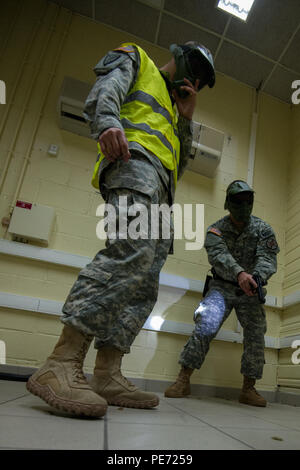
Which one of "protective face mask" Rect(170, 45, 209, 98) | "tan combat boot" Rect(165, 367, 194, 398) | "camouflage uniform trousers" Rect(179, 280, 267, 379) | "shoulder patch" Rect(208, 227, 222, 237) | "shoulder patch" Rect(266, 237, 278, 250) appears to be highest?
"protective face mask" Rect(170, 45, 209, 98)

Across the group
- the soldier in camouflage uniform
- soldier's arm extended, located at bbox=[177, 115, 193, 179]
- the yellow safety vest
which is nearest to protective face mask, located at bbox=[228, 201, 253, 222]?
the soldier in camouflage uniform

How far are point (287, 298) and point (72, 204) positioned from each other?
6.63 feet

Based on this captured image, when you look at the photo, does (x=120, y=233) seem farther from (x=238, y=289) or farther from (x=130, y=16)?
(x=130, y=16)

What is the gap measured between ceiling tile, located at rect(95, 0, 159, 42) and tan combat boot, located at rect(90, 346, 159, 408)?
3155mm

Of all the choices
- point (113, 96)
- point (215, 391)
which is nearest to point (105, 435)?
point (113, 96)

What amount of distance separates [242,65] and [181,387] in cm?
322

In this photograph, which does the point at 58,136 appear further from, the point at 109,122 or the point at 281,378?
the point at 281,378

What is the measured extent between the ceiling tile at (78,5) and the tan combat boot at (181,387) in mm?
3338

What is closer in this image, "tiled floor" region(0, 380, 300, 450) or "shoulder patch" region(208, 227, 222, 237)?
"tiled floor" region(0, 380, 300, 450)

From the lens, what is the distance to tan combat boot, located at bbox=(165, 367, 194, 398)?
1.87m

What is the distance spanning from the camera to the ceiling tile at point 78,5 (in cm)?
291

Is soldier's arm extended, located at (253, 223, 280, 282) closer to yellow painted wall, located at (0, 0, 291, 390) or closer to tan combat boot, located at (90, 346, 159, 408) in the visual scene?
yellow painted wall, located at (0, 0, 291, 390)

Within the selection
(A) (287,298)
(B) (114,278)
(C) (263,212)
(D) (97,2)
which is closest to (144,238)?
(B) (114,278)
